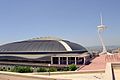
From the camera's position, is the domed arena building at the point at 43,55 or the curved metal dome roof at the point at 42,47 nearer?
the domed arena building at the point at 43,55

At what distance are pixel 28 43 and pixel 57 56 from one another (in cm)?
1885

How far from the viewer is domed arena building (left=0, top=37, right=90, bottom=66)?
218ft

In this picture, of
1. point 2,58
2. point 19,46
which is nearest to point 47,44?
point 19,46

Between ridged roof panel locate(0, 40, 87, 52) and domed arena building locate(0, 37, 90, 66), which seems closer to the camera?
domed arena building locate(0, 37, 90, 66)

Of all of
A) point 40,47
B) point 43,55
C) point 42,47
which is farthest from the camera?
point 40,47

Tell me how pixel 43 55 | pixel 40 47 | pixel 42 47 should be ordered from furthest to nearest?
pixel 40 47 < pixel 42 47 < pixel 43 55

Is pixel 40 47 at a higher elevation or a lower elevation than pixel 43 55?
higher

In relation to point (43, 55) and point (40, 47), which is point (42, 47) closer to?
point (40, 47)

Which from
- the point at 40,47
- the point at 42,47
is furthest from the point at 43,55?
the point at 40,47

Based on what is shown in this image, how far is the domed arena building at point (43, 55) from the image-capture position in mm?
66562

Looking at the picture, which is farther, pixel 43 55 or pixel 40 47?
pixel 40 47

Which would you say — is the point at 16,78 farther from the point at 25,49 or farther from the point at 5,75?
the point at 25,49

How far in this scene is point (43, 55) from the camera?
67.6 metres

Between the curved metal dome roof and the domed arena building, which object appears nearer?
the domed arena building
